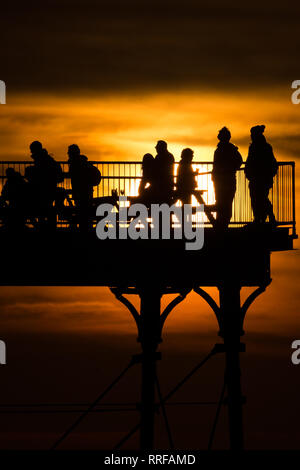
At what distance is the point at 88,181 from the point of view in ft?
105

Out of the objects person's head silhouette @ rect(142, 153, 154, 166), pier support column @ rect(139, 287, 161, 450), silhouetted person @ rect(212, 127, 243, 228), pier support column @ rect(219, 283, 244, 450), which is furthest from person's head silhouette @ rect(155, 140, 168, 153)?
pier support column @ rect(219, 283, 244, 450)

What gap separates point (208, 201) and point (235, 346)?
4003mm

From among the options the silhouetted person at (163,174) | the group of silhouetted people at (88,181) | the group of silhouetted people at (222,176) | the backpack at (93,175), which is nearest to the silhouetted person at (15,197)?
the group of silhouetted people at (88,181)

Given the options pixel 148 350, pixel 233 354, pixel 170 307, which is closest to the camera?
pixel 148 350

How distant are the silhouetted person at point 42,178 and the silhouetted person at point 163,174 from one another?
2.41 m

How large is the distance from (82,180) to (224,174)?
10.7ft

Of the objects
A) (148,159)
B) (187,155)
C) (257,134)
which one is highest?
(257,134)

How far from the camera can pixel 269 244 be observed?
3306cm

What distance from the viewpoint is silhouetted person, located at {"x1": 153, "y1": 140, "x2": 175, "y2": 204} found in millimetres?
31125

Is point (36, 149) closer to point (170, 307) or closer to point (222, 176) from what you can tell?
point (222, 176)

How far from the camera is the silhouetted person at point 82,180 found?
3216 cm

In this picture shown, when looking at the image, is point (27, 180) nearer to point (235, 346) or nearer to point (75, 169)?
point (75, 169)

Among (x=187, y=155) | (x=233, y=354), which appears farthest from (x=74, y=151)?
(x=233, y=354)
